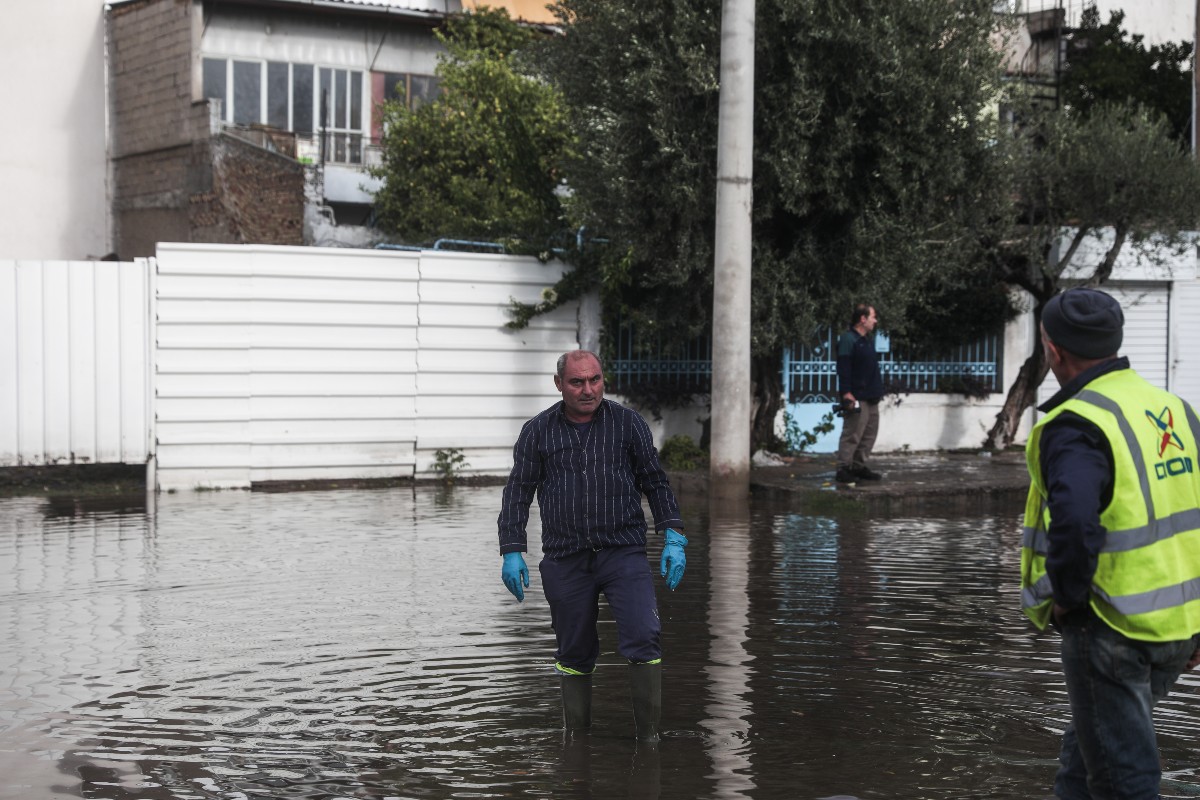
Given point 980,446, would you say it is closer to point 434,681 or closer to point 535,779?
point 434,681

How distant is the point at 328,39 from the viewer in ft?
101

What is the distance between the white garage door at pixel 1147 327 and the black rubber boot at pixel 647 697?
1672 centimetres

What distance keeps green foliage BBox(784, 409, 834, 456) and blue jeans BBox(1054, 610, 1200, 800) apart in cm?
1414

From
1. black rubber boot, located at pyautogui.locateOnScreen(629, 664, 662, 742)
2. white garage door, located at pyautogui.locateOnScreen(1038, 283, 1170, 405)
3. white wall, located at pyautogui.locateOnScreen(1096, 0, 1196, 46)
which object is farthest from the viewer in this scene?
white wall, located at pyautogui.locateOnScreen(1096, 0, 1196, 46)

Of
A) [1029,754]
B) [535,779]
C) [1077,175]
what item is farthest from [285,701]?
[1077,175]

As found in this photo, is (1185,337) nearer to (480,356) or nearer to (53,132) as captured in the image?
(480,356)

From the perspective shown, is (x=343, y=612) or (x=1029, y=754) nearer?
(x=1029, y=754)

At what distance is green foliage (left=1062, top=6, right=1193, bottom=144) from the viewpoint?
26578 millimetres

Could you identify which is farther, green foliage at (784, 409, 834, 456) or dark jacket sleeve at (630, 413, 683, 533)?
green foliage at (784, 409, 834, 456)

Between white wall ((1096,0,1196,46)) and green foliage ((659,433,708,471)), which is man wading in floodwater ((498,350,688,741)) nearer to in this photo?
green foliage ((659,433,708,471))

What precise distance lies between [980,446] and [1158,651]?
1621 centimetres

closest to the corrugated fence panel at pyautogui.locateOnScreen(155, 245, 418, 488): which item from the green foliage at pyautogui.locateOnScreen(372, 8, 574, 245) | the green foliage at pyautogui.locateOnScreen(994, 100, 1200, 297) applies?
the green foliage at pyautogui.locateOnScreen(372, 8, 574, 245)

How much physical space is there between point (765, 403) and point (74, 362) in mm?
7675

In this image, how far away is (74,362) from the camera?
48.8ft
